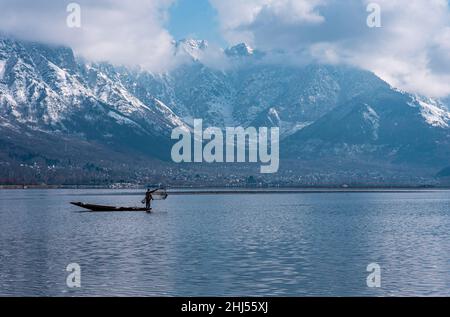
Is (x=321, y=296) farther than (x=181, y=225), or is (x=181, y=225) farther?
(x=181, y=225)

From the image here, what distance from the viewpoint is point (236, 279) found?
275 ft

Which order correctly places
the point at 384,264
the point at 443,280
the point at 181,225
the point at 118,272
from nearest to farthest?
the point at 443,280 → the point at 118,272 → the point at 384,264 → the point at 181,225

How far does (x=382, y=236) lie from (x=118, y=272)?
6653 cm

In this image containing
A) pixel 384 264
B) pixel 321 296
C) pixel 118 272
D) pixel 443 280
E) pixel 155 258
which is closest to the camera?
pixel 321 296

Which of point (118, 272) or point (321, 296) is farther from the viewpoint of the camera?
point (118, 272)
